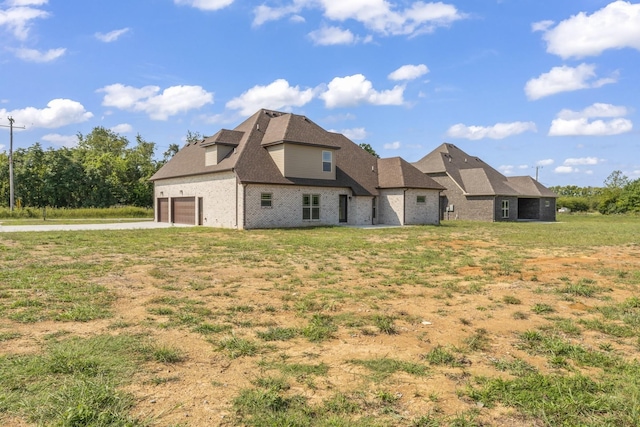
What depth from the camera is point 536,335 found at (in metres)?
5.15

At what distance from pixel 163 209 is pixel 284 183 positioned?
1272 cm

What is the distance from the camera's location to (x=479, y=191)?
36062 mm

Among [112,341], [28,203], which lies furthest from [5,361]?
[28,203]

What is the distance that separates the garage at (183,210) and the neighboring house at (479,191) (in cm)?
2198

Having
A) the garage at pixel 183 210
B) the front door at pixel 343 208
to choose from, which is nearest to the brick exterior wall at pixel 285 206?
the front door at pixel 343 208

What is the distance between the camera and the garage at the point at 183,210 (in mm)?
27203

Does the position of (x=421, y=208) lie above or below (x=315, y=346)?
above

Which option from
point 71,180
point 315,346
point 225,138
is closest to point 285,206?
point 225,138

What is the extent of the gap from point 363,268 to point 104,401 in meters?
7.56

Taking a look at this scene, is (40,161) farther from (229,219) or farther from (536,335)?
(536,335)

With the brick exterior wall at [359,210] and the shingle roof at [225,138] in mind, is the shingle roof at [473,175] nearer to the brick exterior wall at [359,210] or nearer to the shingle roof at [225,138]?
the brick exterior wall at [359,210]

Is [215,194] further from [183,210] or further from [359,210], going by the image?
[359,210]

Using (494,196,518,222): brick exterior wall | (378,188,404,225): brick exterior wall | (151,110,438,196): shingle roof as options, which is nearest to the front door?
(151,110,438,196): shingle roof

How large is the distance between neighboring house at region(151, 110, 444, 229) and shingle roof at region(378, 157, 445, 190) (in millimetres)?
81
